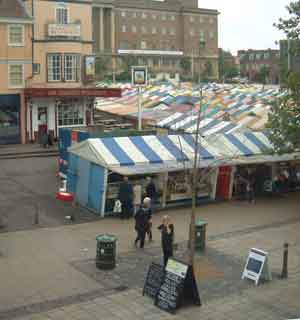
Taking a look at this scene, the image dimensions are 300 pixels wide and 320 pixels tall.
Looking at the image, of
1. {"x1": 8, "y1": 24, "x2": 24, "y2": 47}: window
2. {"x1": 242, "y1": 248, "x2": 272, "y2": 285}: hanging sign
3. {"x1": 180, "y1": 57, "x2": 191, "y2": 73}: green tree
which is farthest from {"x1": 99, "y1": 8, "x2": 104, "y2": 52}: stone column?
{"x1": 242, "y1": 248, "x2": 272, "y2": 285}: hanging sign

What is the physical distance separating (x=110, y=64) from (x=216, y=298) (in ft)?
367

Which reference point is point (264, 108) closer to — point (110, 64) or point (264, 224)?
point (264, 224)

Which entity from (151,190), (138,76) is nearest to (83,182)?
(151,190)

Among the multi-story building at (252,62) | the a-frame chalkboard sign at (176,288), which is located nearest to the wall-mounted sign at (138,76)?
the a-frame chalkboard sign at (176,288)

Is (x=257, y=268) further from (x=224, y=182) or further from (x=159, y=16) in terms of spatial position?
(x=159, y=16)

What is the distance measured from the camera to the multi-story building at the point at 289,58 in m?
20.5

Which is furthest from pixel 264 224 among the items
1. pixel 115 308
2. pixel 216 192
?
pixel 115 308

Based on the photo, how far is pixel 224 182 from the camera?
23.4 meters

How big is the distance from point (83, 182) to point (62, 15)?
20180mm

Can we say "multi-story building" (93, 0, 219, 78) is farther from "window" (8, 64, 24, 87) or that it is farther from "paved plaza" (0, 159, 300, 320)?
"paved plaza" (0, 159, 300, 320)

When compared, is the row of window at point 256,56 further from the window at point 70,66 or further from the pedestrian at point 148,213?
the pedestrian at point 148,213

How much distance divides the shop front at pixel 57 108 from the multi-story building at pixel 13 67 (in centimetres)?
68

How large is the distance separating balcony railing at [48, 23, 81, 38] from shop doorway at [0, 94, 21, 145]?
15.6 feet

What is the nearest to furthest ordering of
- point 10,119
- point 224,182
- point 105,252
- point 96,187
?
point 105,252 < point 96,187 < point 224,182 < point 10,119
